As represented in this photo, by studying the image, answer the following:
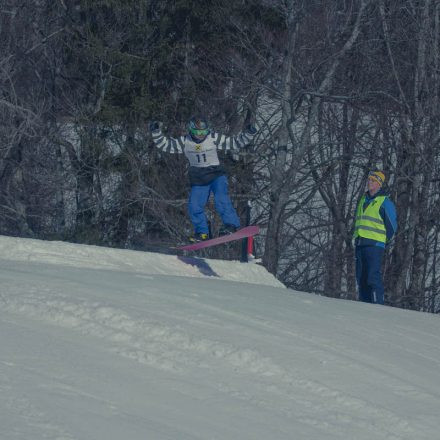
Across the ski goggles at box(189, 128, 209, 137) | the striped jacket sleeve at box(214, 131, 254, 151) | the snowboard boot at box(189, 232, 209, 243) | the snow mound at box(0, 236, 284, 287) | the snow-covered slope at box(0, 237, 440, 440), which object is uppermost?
the ski goggles at box(189, 128, 209, 137)

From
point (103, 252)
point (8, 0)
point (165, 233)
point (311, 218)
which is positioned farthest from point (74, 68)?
point (103, 252)

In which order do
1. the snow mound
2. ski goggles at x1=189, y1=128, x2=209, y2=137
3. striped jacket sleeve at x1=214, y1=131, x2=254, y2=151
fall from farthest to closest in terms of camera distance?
1. ski goggles at x1=189, y1=128, x2=209, y2=137
2. striped jacket sleeve at x1=214, y1=131, x2=254, y2=151
3. the snow mound

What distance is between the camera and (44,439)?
4.08 metres

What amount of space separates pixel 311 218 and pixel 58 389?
22.3 metres

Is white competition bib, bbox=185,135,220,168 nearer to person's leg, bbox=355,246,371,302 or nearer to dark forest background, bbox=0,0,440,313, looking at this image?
person's leg, bbox=355,246,371,302

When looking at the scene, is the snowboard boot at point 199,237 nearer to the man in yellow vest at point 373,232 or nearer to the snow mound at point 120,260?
the snow mound at point 120,260

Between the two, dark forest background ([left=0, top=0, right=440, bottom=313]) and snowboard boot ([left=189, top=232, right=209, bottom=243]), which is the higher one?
dark forest background ([left=0, top=0, right=440, bottom=313])

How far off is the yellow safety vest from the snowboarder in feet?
4.79

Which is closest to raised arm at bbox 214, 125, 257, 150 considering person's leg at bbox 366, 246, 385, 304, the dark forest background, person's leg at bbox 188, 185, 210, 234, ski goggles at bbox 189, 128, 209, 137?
ski goggles at bbox 189, 128, 209, 137

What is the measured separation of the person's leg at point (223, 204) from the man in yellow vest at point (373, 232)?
1.45 m

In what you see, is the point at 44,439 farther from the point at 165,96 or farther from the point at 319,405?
the point at 165,96

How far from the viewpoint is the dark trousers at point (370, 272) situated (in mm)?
10875

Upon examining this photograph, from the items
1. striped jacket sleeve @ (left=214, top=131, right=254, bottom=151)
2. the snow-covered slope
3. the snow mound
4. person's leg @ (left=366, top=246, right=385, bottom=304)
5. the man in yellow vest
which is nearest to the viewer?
the snow-covered slope

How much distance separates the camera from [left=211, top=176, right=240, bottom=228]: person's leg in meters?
11.7
